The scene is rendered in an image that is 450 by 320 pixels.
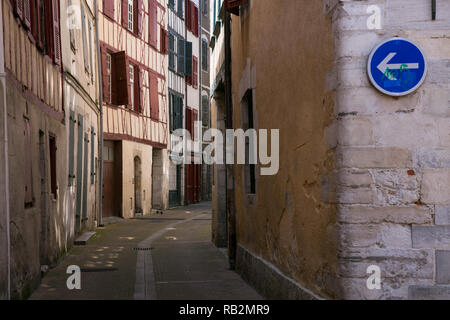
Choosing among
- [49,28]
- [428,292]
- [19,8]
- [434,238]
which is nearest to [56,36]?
[49,28]

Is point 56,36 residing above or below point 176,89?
below

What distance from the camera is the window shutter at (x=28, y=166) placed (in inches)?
302

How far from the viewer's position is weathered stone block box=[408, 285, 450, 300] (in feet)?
15.4

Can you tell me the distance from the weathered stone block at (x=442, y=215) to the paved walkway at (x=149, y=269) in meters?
3.46

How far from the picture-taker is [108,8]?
19.9 meters

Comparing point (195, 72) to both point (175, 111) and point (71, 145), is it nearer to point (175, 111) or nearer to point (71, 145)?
point (175, 111)

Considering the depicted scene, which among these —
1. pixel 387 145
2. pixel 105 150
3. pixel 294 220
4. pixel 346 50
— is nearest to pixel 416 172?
pixel 387 145

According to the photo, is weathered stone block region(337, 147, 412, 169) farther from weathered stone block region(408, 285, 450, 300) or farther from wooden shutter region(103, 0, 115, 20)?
wooden shutter region(103, 0, 115, 20)

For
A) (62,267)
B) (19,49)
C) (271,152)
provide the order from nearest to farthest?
(271,152), (19,49), (62,267)

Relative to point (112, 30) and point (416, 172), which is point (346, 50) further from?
point (112, 30)

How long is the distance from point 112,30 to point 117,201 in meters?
5.12

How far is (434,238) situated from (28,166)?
15.9 feet

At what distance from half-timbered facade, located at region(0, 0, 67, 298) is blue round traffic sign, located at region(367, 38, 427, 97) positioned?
3500 mm

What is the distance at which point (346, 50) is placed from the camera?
4730mm
